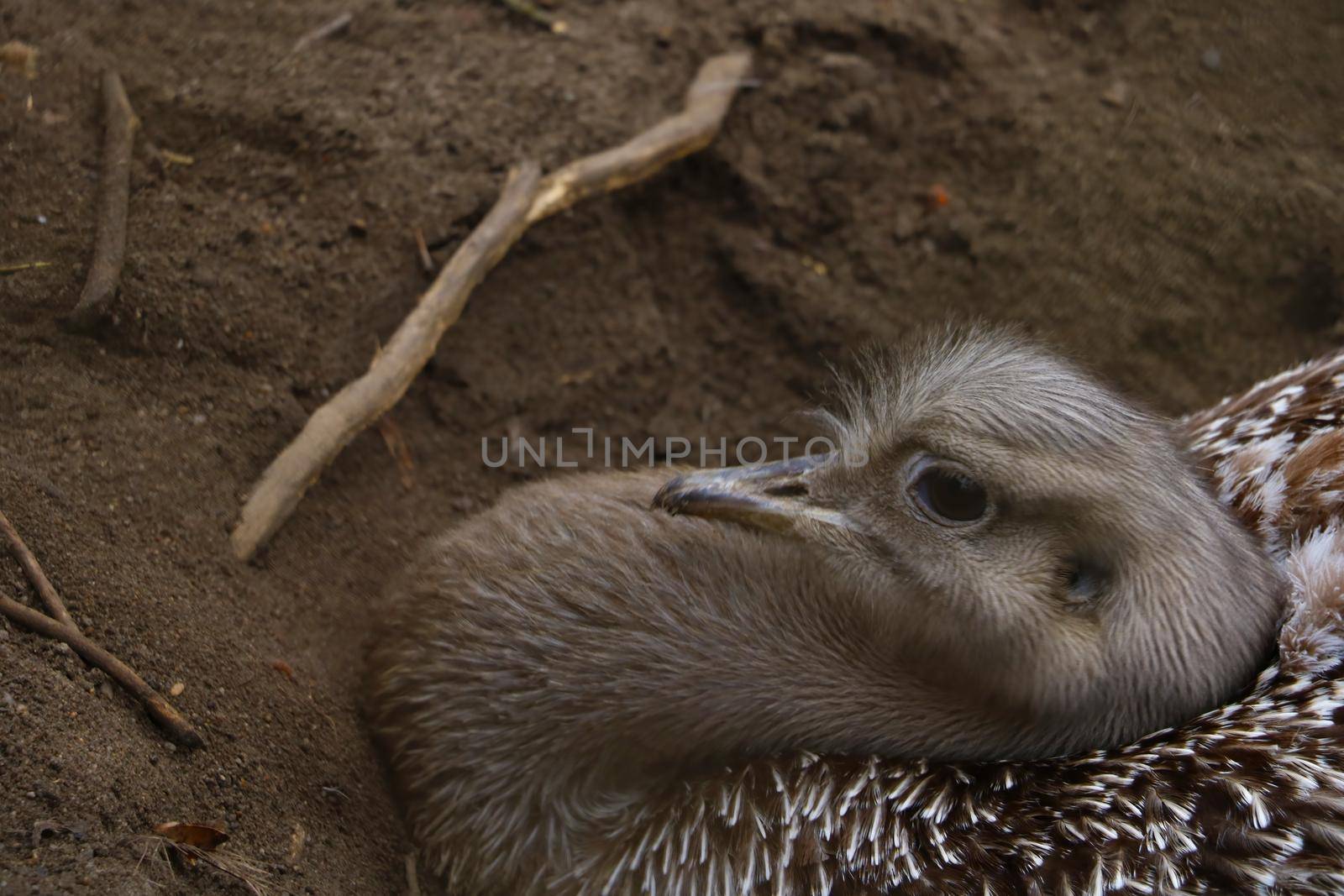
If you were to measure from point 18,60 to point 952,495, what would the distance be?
271cm

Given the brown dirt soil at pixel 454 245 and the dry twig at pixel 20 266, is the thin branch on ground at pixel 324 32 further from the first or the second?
the dry twig at pixel 20 266

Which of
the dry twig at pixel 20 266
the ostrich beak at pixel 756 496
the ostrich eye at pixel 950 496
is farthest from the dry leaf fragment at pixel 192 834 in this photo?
the ostrich eye at pixel 950 496

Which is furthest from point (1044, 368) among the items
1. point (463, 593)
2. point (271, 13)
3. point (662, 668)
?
point (271, 13)

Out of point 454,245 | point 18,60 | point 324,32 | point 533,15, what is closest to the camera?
point 18,60

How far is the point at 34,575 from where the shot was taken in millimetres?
2289

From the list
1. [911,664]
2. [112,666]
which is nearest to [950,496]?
[911,664]

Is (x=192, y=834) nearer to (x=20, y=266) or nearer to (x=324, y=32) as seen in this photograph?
(x=20, y=266)

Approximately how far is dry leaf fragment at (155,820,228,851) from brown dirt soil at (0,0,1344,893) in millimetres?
39

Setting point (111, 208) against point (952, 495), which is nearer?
point (952, 495)

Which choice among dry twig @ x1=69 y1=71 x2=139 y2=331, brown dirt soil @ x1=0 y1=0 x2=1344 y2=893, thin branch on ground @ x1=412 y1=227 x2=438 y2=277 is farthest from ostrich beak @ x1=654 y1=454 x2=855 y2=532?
dry twig @ x1=69 y1=71 x2=139 y2=331

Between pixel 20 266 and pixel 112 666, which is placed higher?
pixel 20 266

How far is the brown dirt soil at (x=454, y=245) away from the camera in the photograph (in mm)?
2514

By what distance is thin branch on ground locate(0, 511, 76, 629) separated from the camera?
2.27 metres

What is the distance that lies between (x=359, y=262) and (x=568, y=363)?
77 centimetres
